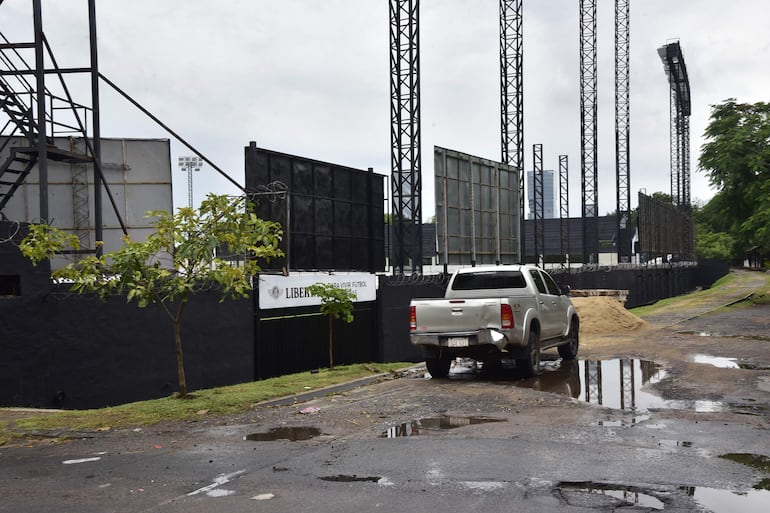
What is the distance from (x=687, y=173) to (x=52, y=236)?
8865 cm

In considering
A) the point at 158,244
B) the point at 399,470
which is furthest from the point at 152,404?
the point at 399,470

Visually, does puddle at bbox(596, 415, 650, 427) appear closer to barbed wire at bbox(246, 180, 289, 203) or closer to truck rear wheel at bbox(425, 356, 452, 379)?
truck rear wheel at bbox(425, 356, 452, 379)

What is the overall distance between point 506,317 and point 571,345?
4.31 m

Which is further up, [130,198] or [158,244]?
[130,198]

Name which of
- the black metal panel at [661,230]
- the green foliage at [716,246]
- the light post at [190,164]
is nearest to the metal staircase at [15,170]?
the black metal panel at [661,230]

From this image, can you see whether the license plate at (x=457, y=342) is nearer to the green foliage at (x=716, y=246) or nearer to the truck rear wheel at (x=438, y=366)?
the truck rear wheel at (x=438, y=366)

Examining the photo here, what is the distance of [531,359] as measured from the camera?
49.0 ft

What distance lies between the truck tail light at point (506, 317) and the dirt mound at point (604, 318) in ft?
39.3

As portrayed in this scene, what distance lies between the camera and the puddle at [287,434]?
9.76 meters

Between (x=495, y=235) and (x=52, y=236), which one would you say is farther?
(x=495, y=235)

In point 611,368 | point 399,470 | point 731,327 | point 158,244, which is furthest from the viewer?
point 731,327

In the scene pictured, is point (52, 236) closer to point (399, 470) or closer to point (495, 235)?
point (399, 470)

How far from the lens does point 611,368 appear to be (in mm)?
16234

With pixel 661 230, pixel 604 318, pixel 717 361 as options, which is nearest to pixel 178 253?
pixel 717 361
